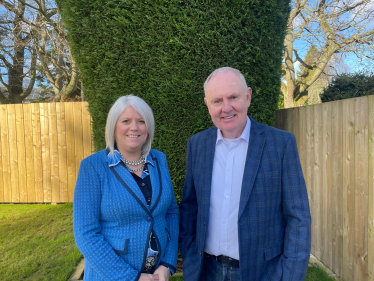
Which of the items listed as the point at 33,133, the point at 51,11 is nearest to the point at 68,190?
the point at 33,133

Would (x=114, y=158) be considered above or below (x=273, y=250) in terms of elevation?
above

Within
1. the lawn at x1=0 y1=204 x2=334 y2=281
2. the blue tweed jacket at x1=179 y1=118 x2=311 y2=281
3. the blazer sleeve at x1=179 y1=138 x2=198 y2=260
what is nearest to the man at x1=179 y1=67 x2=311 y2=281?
the blue tweed jacket at x1=179 y1=118 x2=311 y2=281

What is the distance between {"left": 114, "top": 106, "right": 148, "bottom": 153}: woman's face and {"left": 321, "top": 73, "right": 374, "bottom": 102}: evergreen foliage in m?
4.79

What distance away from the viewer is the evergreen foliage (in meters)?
5.18

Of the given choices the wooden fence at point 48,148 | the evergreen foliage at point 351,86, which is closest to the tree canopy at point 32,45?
the wooden fence at point 48,148

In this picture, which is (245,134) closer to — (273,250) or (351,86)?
(273,250)

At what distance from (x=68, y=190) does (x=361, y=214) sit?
5.77 meters

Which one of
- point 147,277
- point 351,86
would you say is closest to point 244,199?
point 147,277

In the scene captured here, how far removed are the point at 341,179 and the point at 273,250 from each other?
185cm

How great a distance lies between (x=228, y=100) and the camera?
165cm

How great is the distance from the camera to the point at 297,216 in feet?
4.97

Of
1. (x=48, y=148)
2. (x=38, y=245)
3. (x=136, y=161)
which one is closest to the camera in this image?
(x=136, y=161)

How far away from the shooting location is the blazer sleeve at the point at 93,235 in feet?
5.05

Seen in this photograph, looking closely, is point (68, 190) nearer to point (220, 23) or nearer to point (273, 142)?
point (220, 23)
